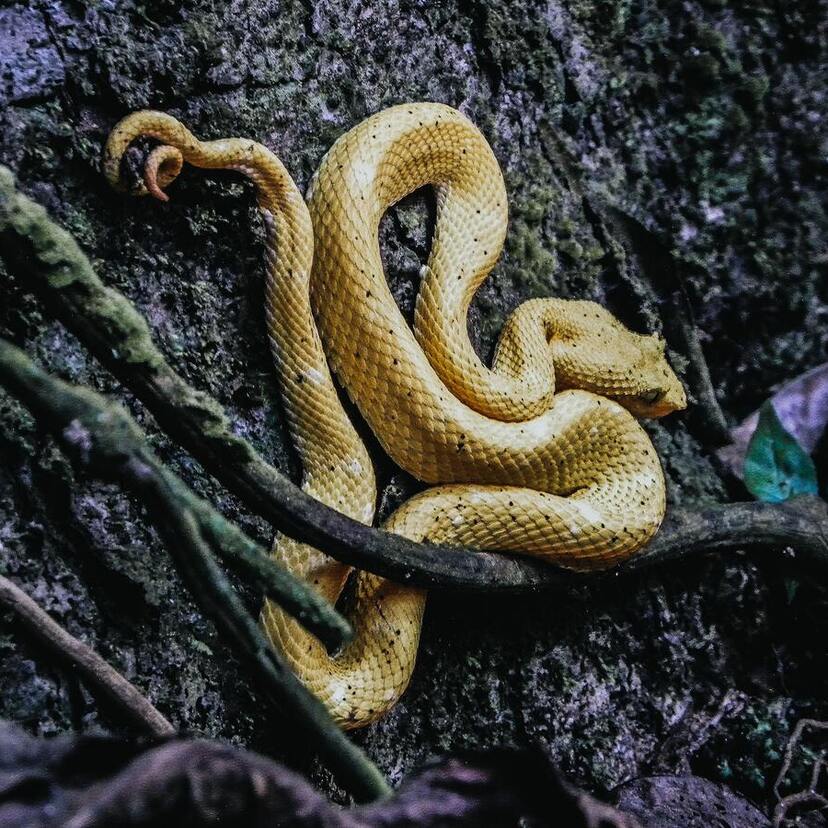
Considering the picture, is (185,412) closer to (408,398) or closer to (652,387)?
(408,398)

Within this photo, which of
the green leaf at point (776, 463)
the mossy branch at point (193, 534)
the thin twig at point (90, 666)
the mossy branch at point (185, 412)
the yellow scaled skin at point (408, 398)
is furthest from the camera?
the green leaf at point (776, 463)

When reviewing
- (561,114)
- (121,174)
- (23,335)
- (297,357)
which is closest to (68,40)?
(121,174)

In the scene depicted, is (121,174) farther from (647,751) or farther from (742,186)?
(742,186)

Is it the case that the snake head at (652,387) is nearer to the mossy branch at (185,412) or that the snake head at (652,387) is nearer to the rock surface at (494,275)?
the rock surface at (494,275)

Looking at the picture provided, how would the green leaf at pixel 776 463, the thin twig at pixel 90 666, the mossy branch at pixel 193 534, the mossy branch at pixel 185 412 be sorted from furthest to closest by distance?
the green leaf at pixel 776 463, the thin twig at pixel 90 666, the mossy branch at pixel 185 412, the mossy branch at pixel 193 534

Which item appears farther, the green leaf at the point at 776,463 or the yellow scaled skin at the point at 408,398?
the green leaf at the point at 776,463

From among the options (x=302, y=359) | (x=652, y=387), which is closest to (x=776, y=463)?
(x=652, y=387)

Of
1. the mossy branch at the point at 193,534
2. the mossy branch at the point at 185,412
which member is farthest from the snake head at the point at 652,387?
the mossy branch at the point at 193,534

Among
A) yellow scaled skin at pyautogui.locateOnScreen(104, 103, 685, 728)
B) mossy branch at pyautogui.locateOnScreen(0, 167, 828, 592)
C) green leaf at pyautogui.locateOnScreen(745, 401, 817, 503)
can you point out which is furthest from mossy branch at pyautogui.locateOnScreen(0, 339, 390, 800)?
green leaf at pyautogui.locateOnScreen(745, 401, 817, 503)
